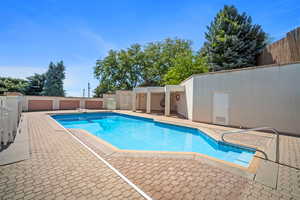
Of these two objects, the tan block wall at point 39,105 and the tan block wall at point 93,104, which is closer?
the tan block wall at point 39,105

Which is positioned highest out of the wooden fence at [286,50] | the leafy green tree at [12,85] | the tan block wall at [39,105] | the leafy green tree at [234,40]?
the leafy green tree at [234,40]

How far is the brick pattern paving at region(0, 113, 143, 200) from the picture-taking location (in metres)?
1.93

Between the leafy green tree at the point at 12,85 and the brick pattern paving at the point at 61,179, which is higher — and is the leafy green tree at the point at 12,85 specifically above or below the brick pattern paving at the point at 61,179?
above

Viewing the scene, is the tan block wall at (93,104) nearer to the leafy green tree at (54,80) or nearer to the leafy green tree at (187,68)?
the leafy green tree at (54,80)

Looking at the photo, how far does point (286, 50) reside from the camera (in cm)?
793

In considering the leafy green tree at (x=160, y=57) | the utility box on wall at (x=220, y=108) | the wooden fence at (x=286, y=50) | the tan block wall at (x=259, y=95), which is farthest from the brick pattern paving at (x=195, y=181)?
→ the leafy green tree at (x=160, y=57)

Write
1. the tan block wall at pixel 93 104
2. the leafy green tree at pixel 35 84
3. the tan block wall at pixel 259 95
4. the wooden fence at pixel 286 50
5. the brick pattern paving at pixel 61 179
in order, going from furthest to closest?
the leafy green tree at pixel 35 84 < the tan block wall at pixel 93 104 < the wooden fence at pixel 286 50 < the tan block wall at pixel 259 95 < the brick pattern paving at pixel 61 179

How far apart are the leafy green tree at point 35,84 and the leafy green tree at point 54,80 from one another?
714mm

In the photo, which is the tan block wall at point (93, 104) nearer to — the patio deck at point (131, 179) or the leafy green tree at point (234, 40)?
the leafy green tree at point (234, 40)

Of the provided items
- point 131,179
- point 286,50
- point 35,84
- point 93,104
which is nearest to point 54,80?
point 35,84

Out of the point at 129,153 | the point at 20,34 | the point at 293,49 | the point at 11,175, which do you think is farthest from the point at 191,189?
the point at 20,34

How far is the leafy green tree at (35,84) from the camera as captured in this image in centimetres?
2131

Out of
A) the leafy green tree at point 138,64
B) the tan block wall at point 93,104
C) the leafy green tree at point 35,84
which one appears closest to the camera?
the tan block wall at point 93,104

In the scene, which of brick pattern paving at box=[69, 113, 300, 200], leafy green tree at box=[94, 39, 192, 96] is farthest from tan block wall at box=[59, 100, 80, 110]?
brick pattern paving at box=[69, 113, 300, 200]
